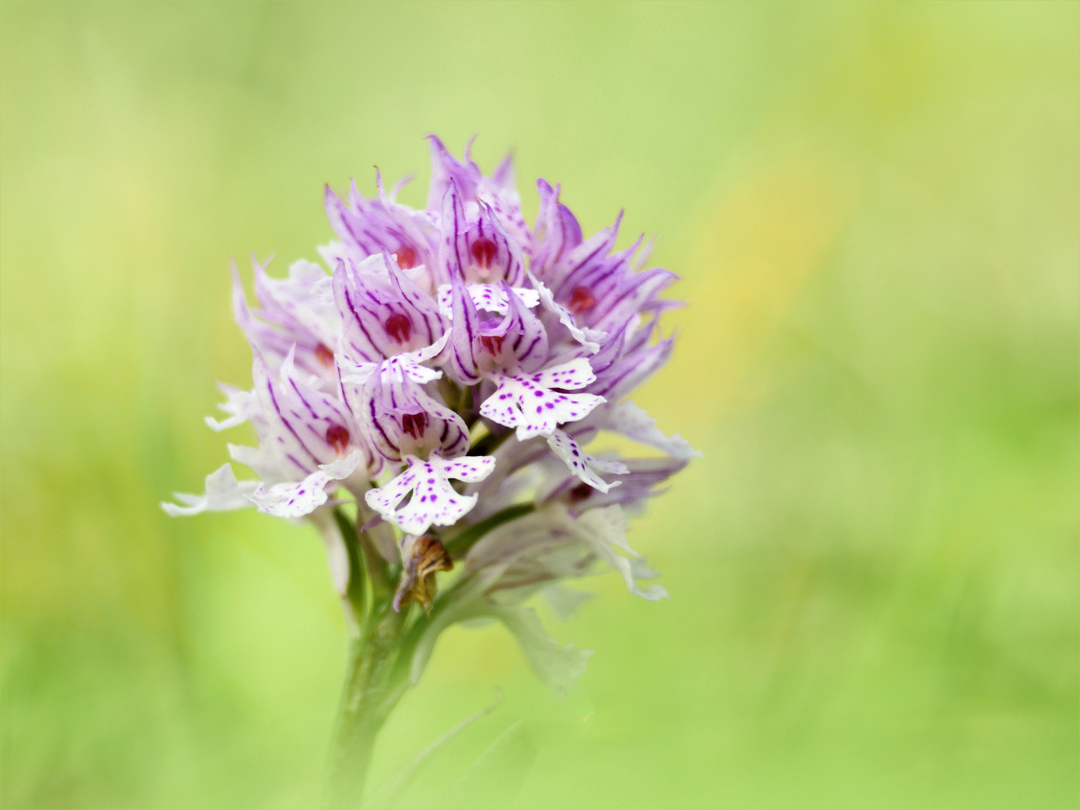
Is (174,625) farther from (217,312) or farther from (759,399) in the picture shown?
(759,399)

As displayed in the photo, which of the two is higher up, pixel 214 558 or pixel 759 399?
pixel 759 399

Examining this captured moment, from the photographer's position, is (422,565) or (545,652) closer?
(422,565)

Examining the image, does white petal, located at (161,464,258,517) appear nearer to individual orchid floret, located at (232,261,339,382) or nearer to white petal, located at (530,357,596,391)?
individual orchid floret, located at (232,261,339,382)

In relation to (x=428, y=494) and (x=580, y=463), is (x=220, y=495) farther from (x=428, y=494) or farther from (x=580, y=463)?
(x=580, y=463)

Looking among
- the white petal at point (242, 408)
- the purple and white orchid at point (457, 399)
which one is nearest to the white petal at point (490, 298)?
the purple and white orchid at point (457, 399)

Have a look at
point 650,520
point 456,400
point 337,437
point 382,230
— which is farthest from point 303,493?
point 650,520

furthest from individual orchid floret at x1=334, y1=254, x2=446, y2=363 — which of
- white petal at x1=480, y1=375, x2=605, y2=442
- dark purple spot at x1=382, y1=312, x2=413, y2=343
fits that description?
white petal at x1=480, y1=375, x2=605, y2=442

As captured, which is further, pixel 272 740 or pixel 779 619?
pixel 779 619

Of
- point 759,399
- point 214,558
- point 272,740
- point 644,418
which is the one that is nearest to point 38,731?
point 272,740

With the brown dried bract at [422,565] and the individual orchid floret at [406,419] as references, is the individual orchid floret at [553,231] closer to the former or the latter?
the individual orchid floret at [406,419]

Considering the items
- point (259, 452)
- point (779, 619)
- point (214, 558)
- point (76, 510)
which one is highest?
point (259, 452)
